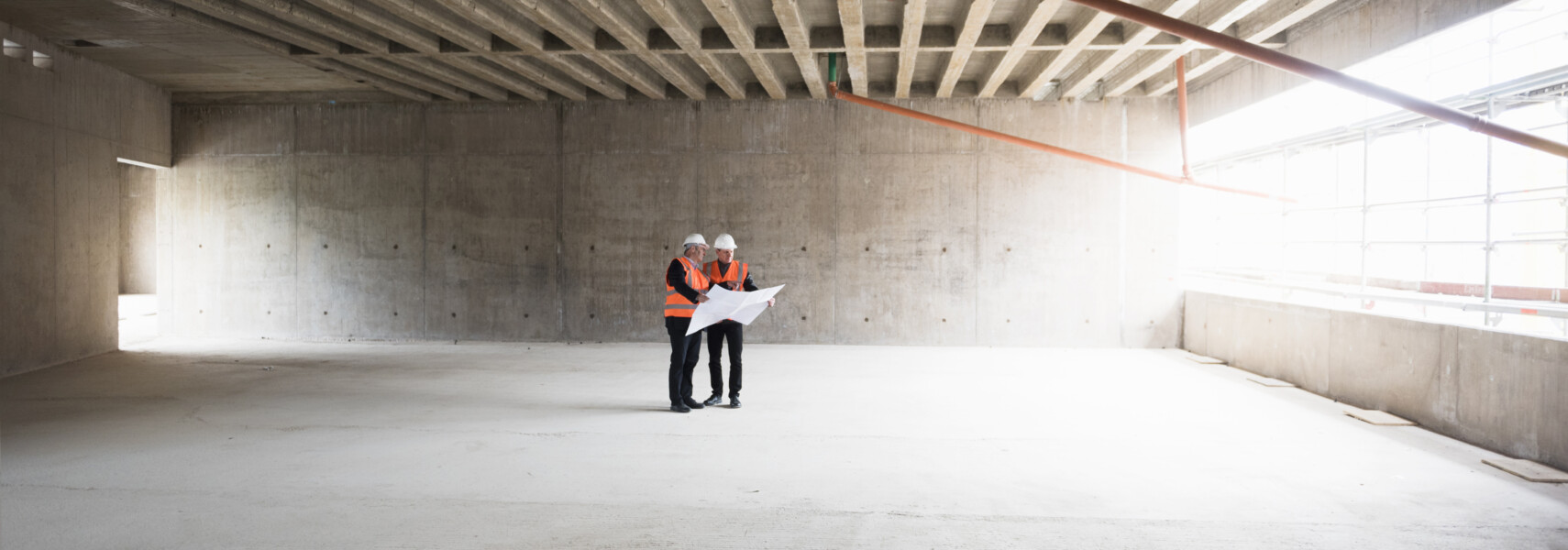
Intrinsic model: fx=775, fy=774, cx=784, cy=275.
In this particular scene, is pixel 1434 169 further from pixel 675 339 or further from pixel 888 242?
pixel 675 339

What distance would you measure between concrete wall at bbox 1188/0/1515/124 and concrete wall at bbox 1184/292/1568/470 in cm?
247

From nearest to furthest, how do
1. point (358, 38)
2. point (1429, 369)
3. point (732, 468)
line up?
point (732, 468)
point (1429, 369)
point (358, 38)

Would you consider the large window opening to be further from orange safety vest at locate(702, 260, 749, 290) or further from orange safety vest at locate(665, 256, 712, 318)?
orange safety vest at locate(665, 256, 712, 318)

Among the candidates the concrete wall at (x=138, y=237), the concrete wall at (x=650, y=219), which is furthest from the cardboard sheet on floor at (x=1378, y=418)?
the concrete wall at (x=138, y=237)

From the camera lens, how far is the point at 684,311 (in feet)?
22.3

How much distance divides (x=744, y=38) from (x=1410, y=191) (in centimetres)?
672

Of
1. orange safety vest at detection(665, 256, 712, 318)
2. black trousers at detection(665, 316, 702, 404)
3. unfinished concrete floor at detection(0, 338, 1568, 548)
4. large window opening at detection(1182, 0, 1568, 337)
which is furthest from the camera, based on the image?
black trousers at detection(665, 316, 702, 404)

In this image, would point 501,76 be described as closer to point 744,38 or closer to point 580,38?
point 580,38

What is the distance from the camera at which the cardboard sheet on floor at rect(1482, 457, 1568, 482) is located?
196 inches

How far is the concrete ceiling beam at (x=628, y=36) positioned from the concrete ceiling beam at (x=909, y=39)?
2.86 m

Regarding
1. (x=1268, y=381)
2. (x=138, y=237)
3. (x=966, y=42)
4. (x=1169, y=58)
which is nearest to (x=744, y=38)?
(x=966, y=42)

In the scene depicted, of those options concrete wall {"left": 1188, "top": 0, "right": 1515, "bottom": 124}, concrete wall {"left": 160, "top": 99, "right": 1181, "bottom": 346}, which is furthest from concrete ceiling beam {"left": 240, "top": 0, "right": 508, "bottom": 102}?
concrete wall {"left": 1188, "top": 0, "right": 1515, "bottom": 124}

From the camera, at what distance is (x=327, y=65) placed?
966 centimetres

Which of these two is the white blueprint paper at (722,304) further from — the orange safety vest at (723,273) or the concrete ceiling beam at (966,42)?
the concrete ceiling beam at (966,42)
